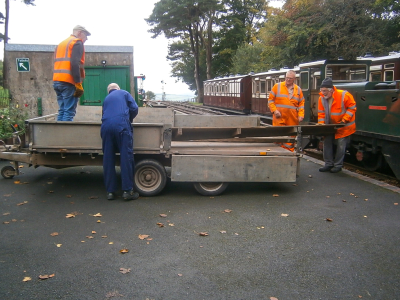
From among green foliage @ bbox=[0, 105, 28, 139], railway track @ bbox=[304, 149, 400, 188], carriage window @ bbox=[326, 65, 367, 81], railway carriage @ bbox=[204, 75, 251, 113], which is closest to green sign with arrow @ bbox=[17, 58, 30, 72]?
green foliage @ bbox=[0, 105, 28, 139]

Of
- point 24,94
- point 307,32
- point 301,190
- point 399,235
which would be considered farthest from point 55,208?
point 307,32

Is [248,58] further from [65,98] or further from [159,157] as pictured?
[159,157]

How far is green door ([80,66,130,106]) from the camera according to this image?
45.3 feet

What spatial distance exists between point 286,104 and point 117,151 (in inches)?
143

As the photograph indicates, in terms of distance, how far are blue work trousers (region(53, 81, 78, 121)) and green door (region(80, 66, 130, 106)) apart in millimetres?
6244

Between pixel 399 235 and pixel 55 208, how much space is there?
451cm

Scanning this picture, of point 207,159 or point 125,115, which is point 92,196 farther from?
point 207,159

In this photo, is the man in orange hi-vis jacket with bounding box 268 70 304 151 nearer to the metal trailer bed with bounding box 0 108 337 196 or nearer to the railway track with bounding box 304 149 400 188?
the metal trailer bed with bounding box 0 108 337 196

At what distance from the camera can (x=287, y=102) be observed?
28.0 feet

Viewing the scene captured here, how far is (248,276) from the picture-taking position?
13.5 ft

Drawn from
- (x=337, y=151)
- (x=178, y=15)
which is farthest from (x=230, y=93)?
(x=337, y=151)

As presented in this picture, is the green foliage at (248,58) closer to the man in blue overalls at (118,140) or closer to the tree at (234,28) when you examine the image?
the tree at (234,28)

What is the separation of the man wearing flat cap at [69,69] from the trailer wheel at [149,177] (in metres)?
1.83

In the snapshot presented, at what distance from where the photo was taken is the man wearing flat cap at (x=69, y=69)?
7.34 metres
